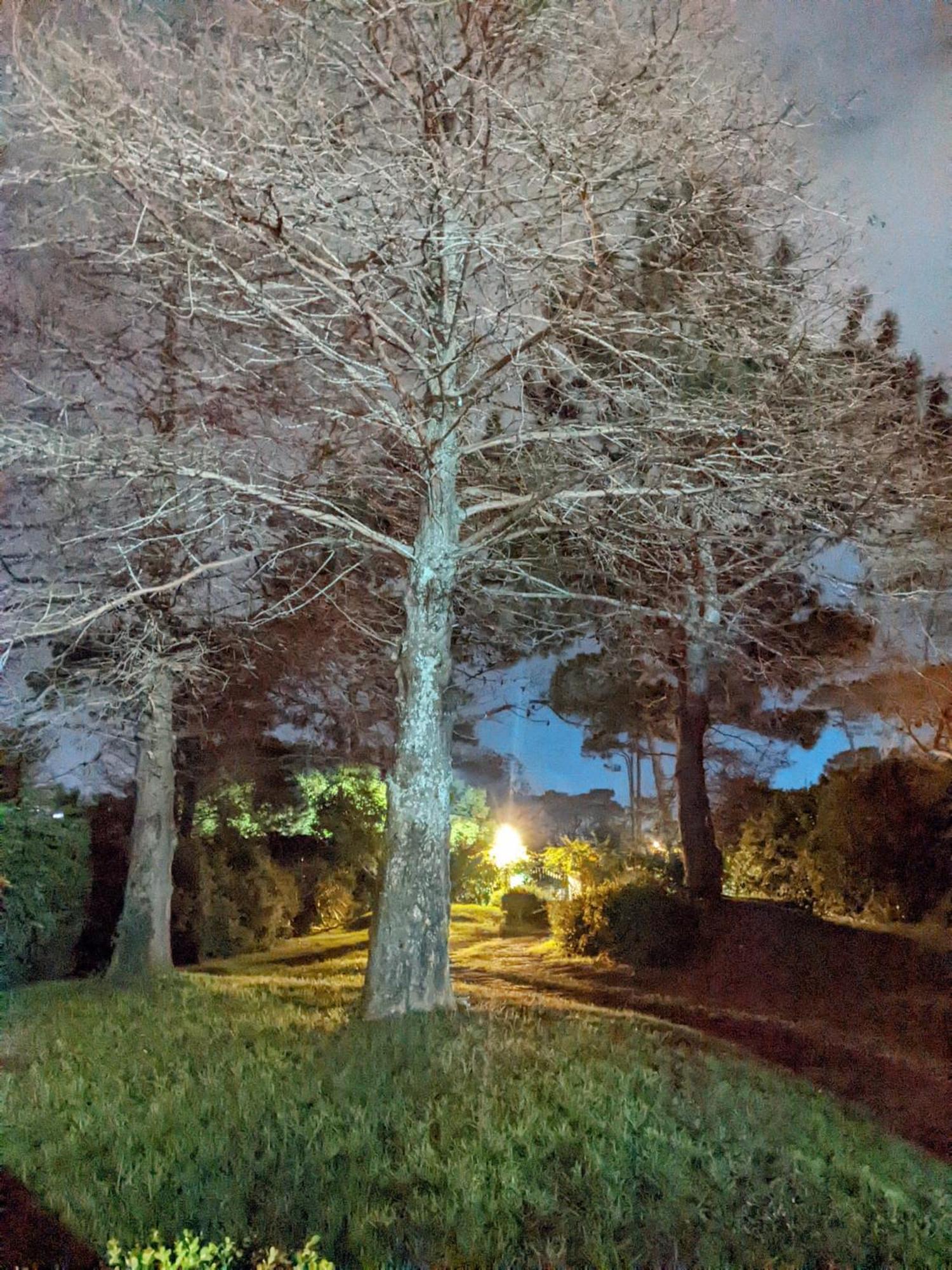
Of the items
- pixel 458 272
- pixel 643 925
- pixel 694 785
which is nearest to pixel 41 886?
pixel 643 925

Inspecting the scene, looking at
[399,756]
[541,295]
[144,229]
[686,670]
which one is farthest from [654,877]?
[144,229]

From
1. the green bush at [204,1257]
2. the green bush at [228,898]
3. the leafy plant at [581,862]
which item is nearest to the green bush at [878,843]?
the leafy plant at [581,862]

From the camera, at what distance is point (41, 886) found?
11.5 m

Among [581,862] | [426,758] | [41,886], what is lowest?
[41,886]

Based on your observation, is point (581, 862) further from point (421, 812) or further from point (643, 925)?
point (421, 812)

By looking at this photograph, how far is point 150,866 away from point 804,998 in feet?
26.3

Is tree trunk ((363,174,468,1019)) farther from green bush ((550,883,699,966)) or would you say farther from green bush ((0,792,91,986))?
green bush ((550,883,699,966))

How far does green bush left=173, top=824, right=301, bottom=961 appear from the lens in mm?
14461

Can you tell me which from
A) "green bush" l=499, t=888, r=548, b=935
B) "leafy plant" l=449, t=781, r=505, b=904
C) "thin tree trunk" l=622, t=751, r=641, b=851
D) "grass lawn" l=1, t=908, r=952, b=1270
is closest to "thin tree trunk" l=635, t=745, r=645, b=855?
"thin tree trunk" l=622, t=751, r=641, b=851

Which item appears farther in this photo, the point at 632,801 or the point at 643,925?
the point at 632,801

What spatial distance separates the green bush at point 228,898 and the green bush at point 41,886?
208 cm

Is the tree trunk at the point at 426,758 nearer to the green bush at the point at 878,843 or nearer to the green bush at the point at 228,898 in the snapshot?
the green bush at the point at 878,843

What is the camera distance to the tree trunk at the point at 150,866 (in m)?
11.1

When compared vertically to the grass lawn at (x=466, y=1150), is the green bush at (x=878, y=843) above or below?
above
